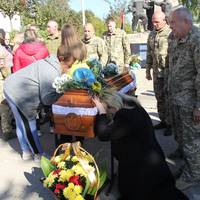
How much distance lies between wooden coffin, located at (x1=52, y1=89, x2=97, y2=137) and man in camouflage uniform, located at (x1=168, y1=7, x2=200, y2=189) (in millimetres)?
955

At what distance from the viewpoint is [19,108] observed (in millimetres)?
4746

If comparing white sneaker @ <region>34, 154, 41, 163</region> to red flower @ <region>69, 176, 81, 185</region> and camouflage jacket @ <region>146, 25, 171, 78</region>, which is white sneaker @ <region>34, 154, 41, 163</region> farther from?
camouflage jacket @ <region>146, 25, 171, 78</region>

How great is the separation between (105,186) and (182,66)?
1.47 meters

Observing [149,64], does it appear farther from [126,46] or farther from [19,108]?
[19,108]

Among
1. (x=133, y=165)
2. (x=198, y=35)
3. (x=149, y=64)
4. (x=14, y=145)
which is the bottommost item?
(x=14, y=145)

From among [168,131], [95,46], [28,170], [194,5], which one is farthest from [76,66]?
[194,5]

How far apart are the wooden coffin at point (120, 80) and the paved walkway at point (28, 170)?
945 millimetres

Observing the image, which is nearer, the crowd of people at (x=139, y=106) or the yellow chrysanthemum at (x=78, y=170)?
the crowd of people at (x=139, y=106)

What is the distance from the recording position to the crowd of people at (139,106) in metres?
3.31

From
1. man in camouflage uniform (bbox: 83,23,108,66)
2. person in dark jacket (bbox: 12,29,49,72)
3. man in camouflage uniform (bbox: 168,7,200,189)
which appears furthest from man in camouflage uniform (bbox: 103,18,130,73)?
man in camouflage uniform (bbox: 168,7,200,189)

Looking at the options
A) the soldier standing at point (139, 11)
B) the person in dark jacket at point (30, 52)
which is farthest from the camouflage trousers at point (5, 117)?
the soldier standing at point (139, 11)

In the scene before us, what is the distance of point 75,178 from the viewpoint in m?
3.52

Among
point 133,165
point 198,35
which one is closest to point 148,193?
point 133,165

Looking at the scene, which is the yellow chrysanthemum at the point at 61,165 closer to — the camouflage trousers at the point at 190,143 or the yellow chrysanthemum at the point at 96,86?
the yellow chrysanthemum at the point at 96,86
